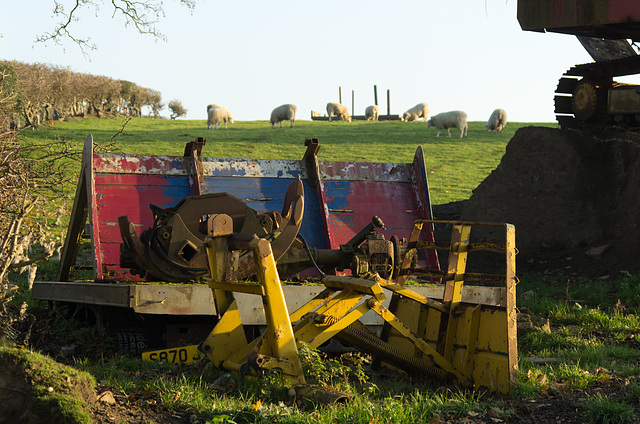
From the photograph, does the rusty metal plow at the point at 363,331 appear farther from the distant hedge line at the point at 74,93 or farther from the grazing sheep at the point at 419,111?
the grazing sheep at the point at 419,111

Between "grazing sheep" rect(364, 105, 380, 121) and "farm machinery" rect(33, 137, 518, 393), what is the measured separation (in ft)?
161

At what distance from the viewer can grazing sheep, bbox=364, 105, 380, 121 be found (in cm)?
5859

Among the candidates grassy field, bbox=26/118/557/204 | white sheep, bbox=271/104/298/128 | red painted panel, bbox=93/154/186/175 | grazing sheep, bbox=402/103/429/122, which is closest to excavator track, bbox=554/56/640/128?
grassy field, bbox=26/118/557/204

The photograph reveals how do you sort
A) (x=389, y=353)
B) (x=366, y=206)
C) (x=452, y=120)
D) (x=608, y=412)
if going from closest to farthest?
1. (x=608, y=412)
2. (x=389, y=353)
3. (x=366, y=206)
4. (x=452, y=120)

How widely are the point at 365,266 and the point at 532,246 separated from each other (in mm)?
7485

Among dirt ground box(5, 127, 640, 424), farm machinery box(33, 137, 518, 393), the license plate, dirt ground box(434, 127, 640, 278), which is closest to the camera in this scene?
farm machinery box(33, 137, 518, 393)

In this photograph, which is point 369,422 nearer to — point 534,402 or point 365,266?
point 534,402

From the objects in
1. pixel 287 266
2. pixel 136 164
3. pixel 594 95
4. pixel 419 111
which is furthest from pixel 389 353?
pixel 419 111

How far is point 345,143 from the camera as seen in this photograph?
34125 mm

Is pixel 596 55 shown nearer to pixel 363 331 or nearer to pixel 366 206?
pixel 366 206

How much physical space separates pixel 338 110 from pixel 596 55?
38.7 meters

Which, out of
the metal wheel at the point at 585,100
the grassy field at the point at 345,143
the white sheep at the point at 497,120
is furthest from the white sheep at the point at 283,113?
the metal wheel at the point at 585,100

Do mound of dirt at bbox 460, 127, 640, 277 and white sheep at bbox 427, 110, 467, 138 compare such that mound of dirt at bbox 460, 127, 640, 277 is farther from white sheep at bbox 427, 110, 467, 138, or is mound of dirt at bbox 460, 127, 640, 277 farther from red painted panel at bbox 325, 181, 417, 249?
white sheep at bbox 427, 110, 467, 138

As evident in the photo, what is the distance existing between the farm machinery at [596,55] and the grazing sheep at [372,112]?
43042mm
